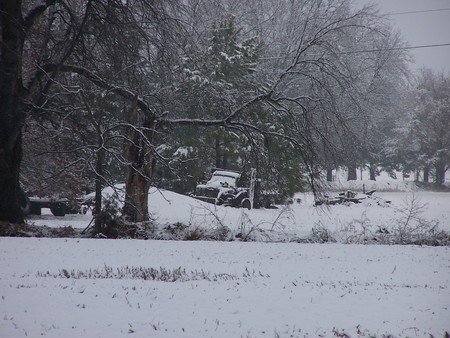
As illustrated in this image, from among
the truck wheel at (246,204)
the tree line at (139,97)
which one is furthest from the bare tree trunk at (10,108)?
the truck wheel at (246,204)

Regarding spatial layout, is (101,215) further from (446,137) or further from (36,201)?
(446,137)

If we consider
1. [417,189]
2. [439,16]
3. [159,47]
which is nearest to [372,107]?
[417,189]

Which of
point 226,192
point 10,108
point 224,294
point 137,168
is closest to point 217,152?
point 226,192

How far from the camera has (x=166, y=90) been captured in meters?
16.3

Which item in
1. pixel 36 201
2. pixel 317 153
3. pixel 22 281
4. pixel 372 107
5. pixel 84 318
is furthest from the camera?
pixel 372 107

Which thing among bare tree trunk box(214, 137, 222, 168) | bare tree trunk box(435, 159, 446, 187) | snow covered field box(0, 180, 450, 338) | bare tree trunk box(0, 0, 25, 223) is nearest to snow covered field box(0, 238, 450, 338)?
snow covered field box(0, 180, 450, 338)

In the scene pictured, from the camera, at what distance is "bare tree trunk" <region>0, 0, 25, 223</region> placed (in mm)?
12227

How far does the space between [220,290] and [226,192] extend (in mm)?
19772

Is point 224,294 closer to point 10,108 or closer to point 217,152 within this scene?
point 10,108

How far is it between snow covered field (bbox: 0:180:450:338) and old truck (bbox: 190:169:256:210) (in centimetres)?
1408

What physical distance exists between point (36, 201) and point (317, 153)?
13777 mm

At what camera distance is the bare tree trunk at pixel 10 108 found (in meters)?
12.2

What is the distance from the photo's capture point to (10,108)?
12883 mm

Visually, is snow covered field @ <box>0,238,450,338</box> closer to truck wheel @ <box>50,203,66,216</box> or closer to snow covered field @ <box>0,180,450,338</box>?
snow covered field @ <box>0,180,450,338</box>
